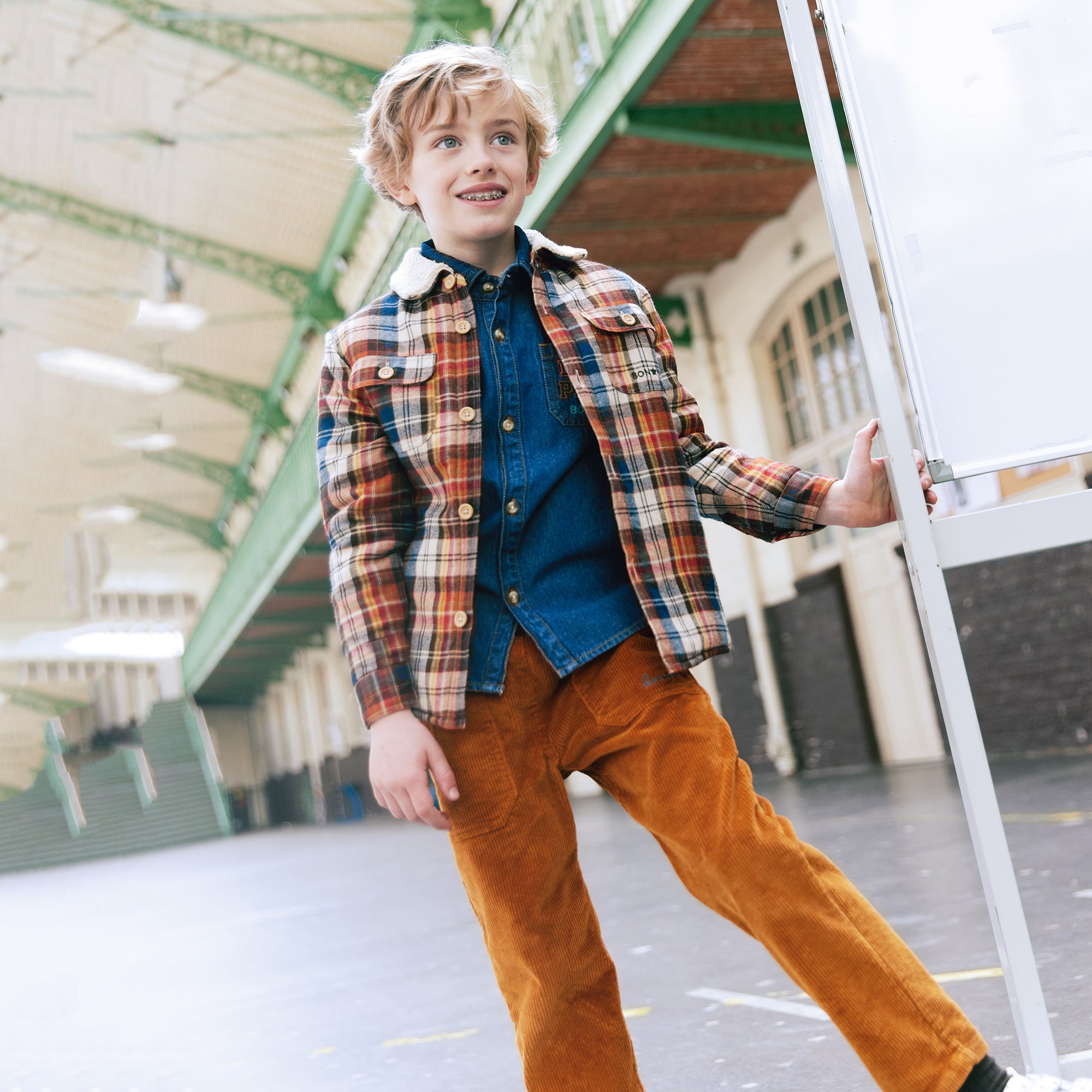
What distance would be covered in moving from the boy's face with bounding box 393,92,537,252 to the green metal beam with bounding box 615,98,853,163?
704 cm

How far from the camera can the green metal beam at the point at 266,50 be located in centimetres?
1351

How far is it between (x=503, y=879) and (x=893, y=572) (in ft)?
31.8

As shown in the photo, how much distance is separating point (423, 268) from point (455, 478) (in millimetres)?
357

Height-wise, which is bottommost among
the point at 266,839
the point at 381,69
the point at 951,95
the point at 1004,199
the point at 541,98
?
the point at 266,839

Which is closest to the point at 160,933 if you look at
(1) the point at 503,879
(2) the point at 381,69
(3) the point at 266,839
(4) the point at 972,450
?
(1) the point at 503,879

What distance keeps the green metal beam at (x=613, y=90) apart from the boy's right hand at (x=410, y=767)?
260 inches

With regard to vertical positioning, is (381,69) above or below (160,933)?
above

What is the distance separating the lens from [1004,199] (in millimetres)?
1637

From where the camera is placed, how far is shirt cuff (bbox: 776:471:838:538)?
1.84 m

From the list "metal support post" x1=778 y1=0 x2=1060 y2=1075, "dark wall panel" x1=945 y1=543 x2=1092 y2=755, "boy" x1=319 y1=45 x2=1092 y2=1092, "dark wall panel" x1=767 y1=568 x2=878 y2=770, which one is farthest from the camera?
"dark wall panel" x1=767 y1=568 x2=878 y2=770

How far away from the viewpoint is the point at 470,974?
4297 mm

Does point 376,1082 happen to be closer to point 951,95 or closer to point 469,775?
point 469,775

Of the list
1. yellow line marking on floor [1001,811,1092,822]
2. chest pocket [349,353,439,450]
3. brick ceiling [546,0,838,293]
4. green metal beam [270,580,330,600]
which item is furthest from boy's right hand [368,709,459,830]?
green metal beam [270,580,330,600]

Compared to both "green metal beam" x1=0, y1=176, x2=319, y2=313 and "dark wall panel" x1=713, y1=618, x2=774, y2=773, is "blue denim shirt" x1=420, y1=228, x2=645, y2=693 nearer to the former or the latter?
"dark wall panel" x1=713, y1=618, x2=774, y2=773
